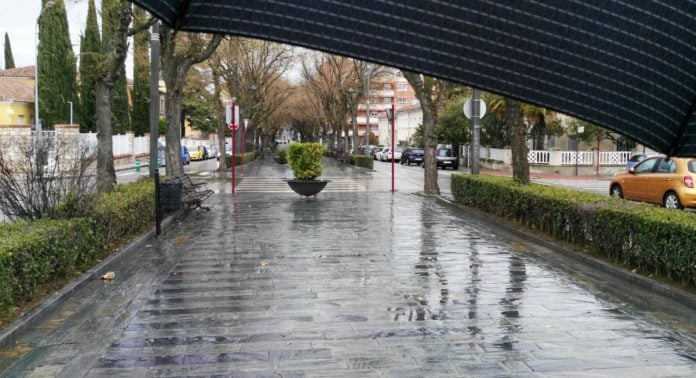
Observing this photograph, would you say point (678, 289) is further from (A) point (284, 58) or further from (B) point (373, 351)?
(A) point (284, 58)

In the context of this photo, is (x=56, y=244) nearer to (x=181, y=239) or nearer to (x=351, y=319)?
(x=351, y=319)

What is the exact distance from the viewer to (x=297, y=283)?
305 inches

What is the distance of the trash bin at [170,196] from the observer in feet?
46.1

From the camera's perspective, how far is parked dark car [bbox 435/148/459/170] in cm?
4387

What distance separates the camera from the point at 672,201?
51.5 feet

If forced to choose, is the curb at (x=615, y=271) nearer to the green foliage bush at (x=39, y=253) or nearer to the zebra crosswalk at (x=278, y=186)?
the green foliage bush at (x=39, y=253)

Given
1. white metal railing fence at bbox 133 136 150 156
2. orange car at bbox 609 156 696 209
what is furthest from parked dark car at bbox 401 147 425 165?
orange car at bbox 609 156 696 209

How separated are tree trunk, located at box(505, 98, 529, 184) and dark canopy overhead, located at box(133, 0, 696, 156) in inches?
477

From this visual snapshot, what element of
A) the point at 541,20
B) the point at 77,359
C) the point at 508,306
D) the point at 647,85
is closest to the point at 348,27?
the point at 541,20

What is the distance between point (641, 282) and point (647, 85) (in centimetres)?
621

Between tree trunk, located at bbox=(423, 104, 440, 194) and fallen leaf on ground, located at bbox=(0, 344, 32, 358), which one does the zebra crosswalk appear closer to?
tree trunk, located at bbox=(423, 104, 440, 194)

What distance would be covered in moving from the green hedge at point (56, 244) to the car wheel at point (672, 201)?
1224cm

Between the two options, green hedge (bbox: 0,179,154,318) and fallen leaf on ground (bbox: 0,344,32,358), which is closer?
fallen leaf on ground (bbox: 0,344,32,358)

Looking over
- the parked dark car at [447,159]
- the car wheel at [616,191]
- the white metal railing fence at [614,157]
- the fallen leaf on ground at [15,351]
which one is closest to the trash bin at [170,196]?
the fallen leaf on ground at [15,351]
